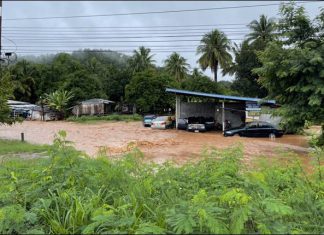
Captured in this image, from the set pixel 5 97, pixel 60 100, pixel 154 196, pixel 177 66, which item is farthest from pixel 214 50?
pixel 154 196

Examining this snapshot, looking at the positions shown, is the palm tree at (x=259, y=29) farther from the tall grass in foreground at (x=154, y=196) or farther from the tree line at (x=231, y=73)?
the tall grass in foreground at (x=154, y=196)

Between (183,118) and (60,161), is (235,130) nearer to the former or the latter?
(183,118)

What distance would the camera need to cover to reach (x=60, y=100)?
179 ft

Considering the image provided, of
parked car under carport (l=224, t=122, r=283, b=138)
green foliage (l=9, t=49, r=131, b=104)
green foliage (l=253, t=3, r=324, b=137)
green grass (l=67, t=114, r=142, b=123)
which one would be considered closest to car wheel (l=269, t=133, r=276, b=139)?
parked car under carport (l=224, t=122, r=283, b=138)

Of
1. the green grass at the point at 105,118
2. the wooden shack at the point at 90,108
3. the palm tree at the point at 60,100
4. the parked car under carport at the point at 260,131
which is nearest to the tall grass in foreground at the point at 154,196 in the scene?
the parked car under carport at the point at 260,131

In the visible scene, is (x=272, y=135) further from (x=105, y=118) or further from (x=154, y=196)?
(x=154, y=196)

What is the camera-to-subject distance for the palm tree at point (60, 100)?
179ft

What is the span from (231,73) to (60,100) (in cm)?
2716

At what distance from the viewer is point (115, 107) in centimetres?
6525

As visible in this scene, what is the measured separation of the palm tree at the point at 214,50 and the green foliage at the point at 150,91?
22.7ft

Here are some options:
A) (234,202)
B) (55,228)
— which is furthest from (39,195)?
(234,202)

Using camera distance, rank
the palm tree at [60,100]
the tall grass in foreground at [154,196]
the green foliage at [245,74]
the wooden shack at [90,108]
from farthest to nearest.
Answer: the green foliage at [245,74]
the wooden shack at [90,108]
the palm tree at [60,100]
the tall grass in foreground at [154,196]

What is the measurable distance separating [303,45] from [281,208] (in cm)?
1640

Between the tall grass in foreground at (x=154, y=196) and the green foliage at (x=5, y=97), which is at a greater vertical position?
the green foliage at (x=5, y=97)
